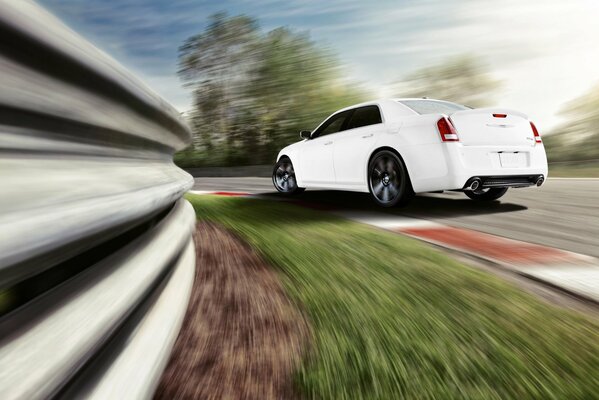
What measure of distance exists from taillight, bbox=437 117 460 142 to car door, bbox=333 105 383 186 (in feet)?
3.46

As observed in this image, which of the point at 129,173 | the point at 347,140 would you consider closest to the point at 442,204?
the point at 347,140

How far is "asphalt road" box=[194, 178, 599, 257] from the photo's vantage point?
441cm

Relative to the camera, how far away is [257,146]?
95.8ft

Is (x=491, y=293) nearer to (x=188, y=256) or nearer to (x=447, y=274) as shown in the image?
(x=447, y=274)

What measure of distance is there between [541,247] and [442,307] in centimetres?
210

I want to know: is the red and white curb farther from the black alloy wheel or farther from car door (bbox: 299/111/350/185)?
the black alloy wheel

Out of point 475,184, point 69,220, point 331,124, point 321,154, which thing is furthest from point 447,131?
point 69,220

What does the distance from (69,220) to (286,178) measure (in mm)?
8477

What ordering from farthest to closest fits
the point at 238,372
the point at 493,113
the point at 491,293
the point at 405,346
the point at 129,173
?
the point at 493,113 < the point at 491,293 < the point at 405,346 < the point at 238,372 < the point at 129,173

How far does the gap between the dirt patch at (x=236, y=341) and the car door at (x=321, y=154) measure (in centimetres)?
481

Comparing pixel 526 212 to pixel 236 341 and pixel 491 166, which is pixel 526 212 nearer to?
pixel 491 166

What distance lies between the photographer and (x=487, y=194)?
290 inches

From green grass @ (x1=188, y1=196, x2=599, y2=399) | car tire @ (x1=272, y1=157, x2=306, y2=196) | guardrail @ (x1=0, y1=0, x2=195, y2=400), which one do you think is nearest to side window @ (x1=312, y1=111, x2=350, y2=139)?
car tire @ (x1=272, y1=157, x2=306, y2=196)

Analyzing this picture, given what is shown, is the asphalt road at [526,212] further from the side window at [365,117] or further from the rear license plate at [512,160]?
the side window at [365,117]
